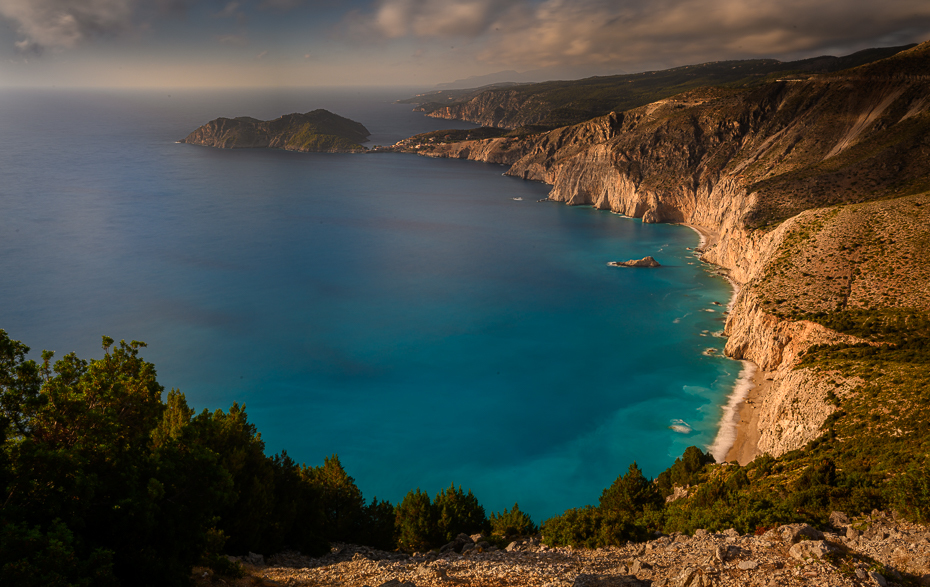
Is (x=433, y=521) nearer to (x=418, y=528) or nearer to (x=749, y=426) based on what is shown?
(x=418, y=528)

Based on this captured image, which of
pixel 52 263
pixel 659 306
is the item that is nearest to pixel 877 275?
pixel 659 306

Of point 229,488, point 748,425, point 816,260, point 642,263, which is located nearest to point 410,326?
point 748,425

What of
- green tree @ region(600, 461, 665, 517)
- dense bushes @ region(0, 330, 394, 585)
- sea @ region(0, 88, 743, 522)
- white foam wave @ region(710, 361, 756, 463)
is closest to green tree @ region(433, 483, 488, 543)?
green tree @ region(600, 461, 665, 517)

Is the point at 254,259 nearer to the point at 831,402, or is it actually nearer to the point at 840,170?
the point at 831,402

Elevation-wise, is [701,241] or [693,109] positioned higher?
[693,109]

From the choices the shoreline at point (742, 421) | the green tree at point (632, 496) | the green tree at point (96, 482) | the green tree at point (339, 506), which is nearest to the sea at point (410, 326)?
the shoreline at point (742, 421)

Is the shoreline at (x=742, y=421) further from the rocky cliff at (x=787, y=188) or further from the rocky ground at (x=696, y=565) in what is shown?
the rocky ground at (x=696, y=565)
